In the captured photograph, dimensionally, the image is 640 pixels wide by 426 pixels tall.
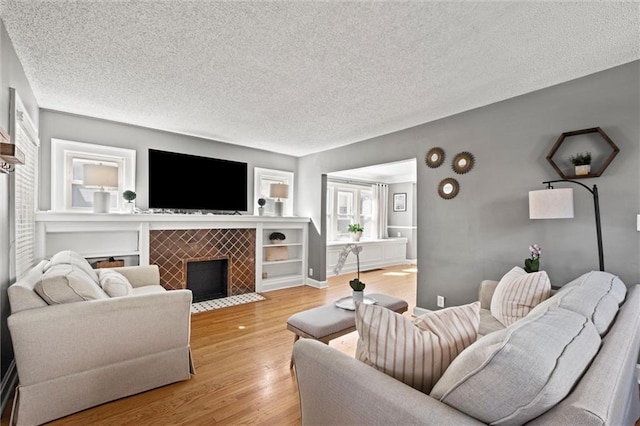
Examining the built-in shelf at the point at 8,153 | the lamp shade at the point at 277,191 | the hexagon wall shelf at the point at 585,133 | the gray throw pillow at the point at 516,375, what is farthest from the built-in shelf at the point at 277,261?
the gray throw pillow at the point at 516,375

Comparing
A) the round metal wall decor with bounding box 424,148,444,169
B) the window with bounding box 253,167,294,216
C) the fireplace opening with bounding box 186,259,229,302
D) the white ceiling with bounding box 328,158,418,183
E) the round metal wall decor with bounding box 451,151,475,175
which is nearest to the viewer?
the round metal wall decor with bounding box 451,151,475,175

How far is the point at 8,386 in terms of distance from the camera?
2027 mm

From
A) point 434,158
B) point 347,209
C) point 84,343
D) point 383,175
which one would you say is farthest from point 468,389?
point 383,175

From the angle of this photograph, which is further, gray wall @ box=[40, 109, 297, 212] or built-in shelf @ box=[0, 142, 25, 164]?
gray wall @ box=[40, 109, 297, 212]

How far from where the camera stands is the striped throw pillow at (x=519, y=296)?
2.08m

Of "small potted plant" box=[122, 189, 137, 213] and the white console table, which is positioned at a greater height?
"small potted plant" box=[122, 189, 137, 213]

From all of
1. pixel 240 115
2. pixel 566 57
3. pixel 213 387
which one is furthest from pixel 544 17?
pixel 213 387

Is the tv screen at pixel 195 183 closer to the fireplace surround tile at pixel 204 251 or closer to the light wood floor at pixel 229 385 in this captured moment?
the fireplace surround tile at pixel 204 251

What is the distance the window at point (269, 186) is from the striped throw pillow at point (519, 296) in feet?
12.8

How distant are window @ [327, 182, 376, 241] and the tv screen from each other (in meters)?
2.69

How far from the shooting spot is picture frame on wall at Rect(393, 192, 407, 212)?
809 centimetres

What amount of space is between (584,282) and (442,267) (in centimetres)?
165

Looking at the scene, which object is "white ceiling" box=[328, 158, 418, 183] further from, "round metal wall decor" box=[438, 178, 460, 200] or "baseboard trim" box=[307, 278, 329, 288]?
"round metal wall decor" box=[438, 178, 460, 200]

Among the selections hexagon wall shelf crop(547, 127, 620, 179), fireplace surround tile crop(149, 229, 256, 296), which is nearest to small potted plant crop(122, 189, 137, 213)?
fireplace surround tile crop(149, 229, 256, 296)
